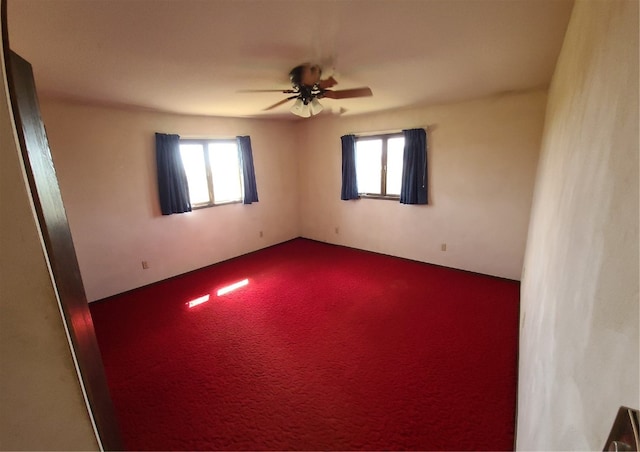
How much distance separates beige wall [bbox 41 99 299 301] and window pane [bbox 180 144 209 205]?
0.64 ft

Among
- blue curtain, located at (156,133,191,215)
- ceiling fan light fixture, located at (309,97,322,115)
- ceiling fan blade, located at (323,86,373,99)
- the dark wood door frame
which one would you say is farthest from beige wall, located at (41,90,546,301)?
the dark wood door frame

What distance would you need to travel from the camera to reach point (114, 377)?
203 cm

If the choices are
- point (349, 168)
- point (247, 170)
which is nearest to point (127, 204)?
point (247, 170)

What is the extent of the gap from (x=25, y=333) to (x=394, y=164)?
13.7 ft

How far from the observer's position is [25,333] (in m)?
0.50

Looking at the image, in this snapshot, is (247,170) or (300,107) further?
(247,170)

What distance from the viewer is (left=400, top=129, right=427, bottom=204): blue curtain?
12.0ft

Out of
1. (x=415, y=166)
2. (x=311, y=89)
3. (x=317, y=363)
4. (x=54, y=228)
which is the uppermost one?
(x=311, y=89)

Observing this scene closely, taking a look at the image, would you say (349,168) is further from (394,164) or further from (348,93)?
(348,93)

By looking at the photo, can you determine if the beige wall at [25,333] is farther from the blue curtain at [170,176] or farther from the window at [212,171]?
the window at [212,171]

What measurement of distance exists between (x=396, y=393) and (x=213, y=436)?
121cm

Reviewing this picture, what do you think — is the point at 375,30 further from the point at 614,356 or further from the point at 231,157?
the point at 231,157

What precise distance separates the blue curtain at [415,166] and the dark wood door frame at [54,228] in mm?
3723

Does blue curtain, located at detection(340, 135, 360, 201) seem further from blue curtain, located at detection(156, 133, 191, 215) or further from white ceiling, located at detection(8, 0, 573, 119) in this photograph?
blue curtain, located at detection(156, 133, 191, 215)
